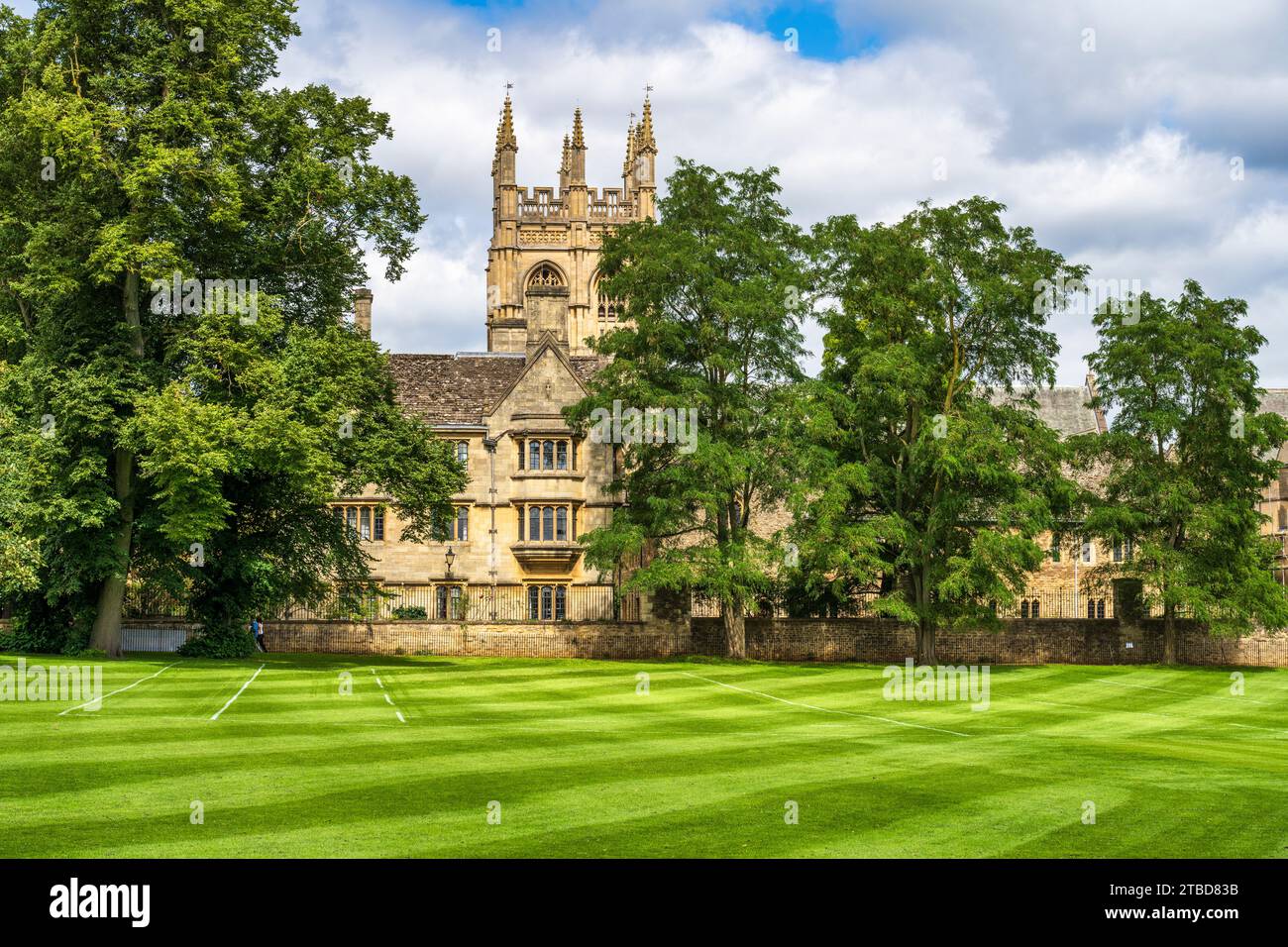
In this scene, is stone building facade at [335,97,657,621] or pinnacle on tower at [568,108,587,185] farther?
A: pinnacle on tower at [568,108,587,185]

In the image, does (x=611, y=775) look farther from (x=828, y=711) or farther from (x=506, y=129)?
(x=506, y=129)

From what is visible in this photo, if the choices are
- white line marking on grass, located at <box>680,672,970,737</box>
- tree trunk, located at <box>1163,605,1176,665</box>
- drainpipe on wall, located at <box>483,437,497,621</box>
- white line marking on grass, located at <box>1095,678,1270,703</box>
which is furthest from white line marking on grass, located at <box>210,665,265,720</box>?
tree trunk, located at <box>1163,605,1176,665</box>

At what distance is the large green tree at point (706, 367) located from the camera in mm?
42000

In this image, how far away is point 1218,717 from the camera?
29062 millimetres

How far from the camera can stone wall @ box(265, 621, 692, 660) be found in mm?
44844

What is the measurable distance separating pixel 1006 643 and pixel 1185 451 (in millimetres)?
9508

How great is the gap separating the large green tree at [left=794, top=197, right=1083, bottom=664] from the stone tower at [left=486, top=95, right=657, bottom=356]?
188ft

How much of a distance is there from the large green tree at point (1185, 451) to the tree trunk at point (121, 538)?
3062 cm

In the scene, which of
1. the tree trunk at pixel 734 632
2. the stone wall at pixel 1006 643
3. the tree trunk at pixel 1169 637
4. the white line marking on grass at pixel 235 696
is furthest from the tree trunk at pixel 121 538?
the tree trunk at pixel 1169 637

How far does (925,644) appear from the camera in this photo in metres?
44.7

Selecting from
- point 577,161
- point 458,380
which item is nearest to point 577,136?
point 577,161

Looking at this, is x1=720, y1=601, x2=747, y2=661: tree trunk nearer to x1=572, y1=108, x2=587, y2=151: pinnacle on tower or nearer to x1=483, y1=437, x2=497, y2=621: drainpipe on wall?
x1=483, y1=437, x2=497, y2=621: drainpipe on wall

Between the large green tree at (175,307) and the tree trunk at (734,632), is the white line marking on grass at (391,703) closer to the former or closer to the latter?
the large green tree at (175,307)

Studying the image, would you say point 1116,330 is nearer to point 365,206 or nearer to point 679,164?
point 679,164
